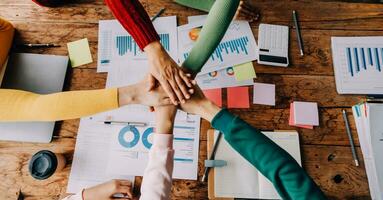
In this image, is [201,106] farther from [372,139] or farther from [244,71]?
[372,139]

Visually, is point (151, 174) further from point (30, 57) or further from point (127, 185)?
point (30, 57)

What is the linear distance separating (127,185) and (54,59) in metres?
0.59

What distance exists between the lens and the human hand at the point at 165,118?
1.10 m

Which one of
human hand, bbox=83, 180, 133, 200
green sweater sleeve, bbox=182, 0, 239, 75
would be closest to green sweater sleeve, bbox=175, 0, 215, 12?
green sweater sleeve, bbox=182, 0, 239, 75

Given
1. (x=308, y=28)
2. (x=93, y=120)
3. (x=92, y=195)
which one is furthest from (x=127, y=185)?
(x=308, y=28)

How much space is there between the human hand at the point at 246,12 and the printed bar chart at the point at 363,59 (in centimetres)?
39

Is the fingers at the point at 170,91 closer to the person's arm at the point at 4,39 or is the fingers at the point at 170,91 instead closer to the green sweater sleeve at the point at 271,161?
the green sweater sleeve at the point at 271,161

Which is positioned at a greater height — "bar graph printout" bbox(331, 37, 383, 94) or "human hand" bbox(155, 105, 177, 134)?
"bar graph printout" bbox(331, 37, 383, 94)

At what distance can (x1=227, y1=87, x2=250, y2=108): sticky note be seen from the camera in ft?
4.00

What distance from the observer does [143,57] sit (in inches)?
51.4

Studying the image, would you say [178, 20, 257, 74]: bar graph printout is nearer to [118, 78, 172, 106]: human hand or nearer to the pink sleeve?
[118, 78, 172, 106]: human hand

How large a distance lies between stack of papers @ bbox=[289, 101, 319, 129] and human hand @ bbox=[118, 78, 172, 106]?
1.50ft

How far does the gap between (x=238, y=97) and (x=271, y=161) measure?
37cm

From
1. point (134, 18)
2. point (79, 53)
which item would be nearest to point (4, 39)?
point (79, 53)
